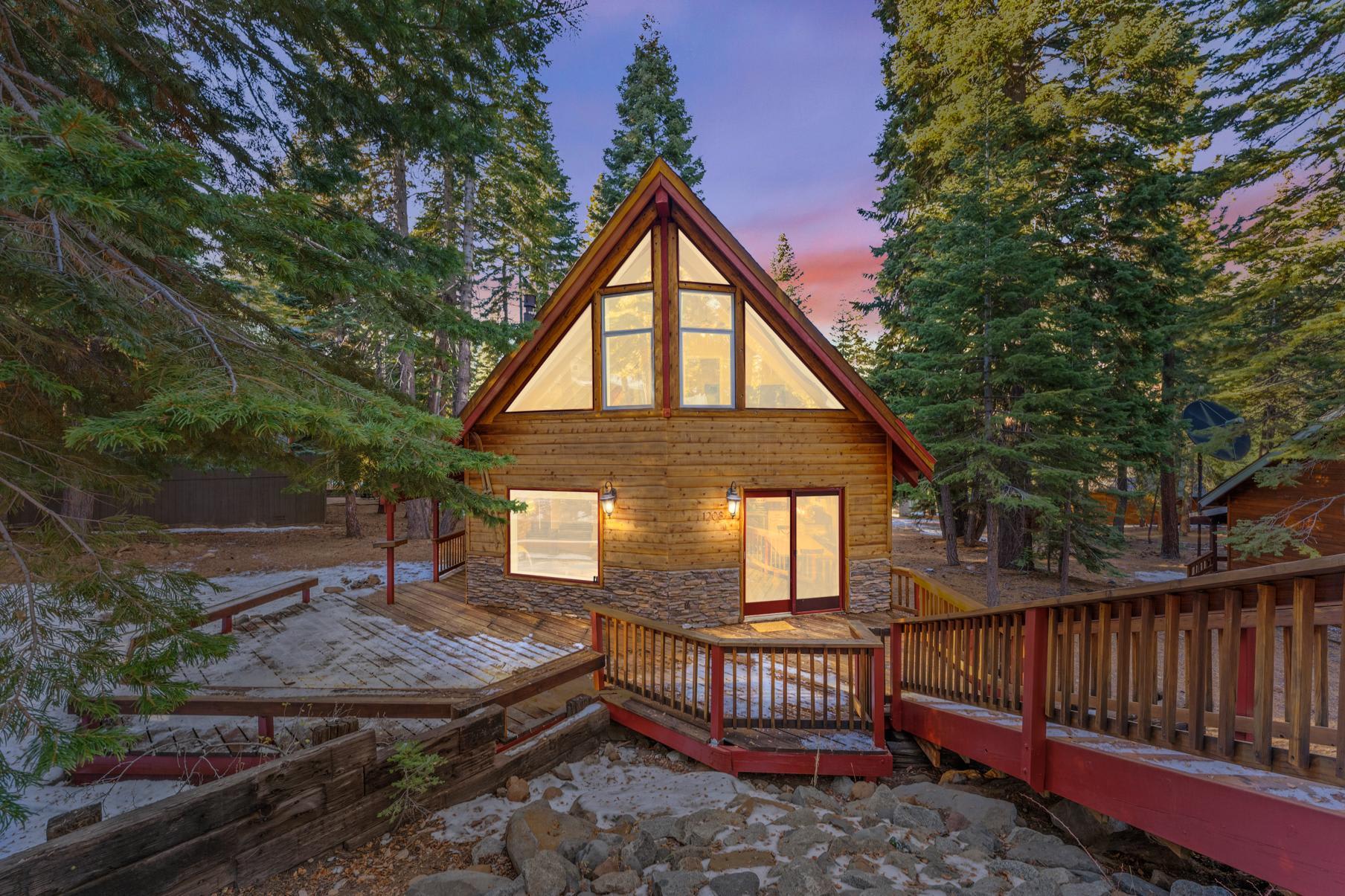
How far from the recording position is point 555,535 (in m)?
8.41

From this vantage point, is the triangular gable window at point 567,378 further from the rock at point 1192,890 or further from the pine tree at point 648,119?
the pine tree at point 648,119

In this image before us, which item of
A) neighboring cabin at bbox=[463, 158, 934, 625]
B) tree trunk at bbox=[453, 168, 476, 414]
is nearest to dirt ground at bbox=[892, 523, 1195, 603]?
neighboring cabin at bbox=[463, 158, 934, 625]

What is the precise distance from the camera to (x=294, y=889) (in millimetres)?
2820

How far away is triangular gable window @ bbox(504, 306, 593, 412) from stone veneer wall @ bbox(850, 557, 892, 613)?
5093mm

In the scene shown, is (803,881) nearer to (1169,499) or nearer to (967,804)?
(967,804)

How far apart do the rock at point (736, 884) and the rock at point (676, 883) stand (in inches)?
3.3


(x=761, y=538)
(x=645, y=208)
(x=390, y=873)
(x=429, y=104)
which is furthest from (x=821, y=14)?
(x=390, y=873)

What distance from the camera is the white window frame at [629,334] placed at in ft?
25.3

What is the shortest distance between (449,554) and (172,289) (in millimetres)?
8012

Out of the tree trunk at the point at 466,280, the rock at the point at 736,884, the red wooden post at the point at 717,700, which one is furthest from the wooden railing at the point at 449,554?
the rock at the point at 736,884

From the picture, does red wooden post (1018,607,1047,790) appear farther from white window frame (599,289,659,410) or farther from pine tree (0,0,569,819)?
white window frame (599,289,659,410)

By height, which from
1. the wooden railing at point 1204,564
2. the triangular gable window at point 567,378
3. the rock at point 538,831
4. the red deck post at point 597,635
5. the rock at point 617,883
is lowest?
the wooden railing at point 1204,564

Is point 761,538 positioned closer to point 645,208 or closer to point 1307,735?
point 645,208

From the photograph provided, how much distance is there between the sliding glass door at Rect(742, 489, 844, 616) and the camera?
7.91 metres
